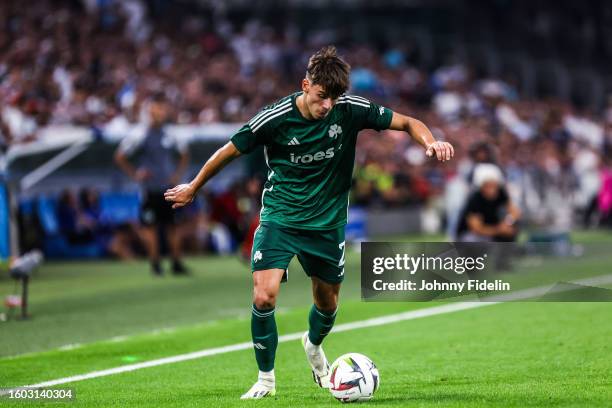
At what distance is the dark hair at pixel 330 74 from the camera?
7.17 metres

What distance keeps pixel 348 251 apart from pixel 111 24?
7.59 m

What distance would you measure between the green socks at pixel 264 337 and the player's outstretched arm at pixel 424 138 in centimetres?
141

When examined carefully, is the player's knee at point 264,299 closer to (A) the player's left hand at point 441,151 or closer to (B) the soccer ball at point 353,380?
(B) the soccer ball at point 353,380

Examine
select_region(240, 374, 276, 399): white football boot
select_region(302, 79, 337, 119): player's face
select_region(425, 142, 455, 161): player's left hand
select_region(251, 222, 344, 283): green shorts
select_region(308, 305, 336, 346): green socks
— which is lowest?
select_region(240, 374, 276, 399): white football boot

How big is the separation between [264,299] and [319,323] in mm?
707

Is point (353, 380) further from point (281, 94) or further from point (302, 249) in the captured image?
point (281, 94)

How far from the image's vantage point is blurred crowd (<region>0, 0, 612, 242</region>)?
830 inches

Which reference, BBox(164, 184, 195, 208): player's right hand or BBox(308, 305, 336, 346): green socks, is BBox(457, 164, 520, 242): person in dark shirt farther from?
BBox(164, 184, 195, 208): player's right hand

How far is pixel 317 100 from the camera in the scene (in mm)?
7285

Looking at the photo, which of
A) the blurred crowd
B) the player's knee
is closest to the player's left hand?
the player's knee

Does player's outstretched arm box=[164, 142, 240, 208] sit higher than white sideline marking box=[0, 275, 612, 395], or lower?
higher

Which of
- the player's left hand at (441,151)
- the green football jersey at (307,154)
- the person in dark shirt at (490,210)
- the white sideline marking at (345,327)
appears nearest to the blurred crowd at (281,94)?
the person in dark shirt at (490,210)

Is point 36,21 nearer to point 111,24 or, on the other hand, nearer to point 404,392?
point 111,24

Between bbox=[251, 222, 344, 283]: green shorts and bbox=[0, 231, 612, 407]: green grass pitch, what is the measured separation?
801 mm
